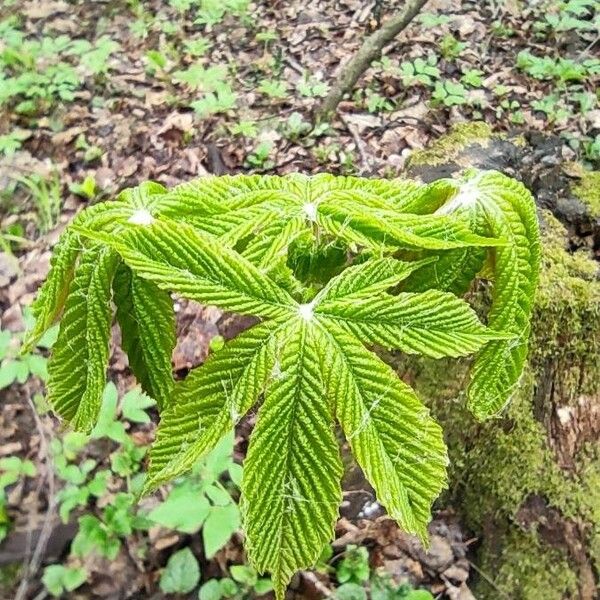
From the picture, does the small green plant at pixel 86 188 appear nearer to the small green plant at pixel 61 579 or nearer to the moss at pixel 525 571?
the small green plant at pixel 61 579

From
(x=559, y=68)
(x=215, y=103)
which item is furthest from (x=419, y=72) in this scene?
(x=215, y=103)

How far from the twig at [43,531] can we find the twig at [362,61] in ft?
7.05

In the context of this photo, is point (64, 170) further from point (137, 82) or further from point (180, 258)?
point (180, 258)

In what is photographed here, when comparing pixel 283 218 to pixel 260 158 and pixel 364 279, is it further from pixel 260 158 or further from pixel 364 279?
pixel 260 158

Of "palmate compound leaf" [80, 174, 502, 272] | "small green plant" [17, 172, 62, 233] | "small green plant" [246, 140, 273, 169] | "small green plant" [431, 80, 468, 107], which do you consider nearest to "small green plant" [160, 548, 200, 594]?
"palmate compound leaf" [80, 174, 502, 272]

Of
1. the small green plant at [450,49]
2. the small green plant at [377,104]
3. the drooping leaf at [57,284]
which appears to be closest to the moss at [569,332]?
the drooping leaf at [57,284]

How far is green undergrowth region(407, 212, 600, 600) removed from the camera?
66.4 inches

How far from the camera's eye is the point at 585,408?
171 centimetres

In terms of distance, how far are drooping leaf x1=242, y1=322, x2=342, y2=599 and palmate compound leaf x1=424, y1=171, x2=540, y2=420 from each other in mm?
281

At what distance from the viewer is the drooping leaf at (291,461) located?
2.47ft

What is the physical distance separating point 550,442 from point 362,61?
2474 millimetres

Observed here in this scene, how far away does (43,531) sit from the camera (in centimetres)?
220

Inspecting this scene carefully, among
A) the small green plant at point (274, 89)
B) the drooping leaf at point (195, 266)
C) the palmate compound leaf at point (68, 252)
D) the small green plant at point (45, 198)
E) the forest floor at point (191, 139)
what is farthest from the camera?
the small green plant at point (274, 89)

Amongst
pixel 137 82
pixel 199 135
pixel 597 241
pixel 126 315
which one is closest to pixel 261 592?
pixel 126 315
